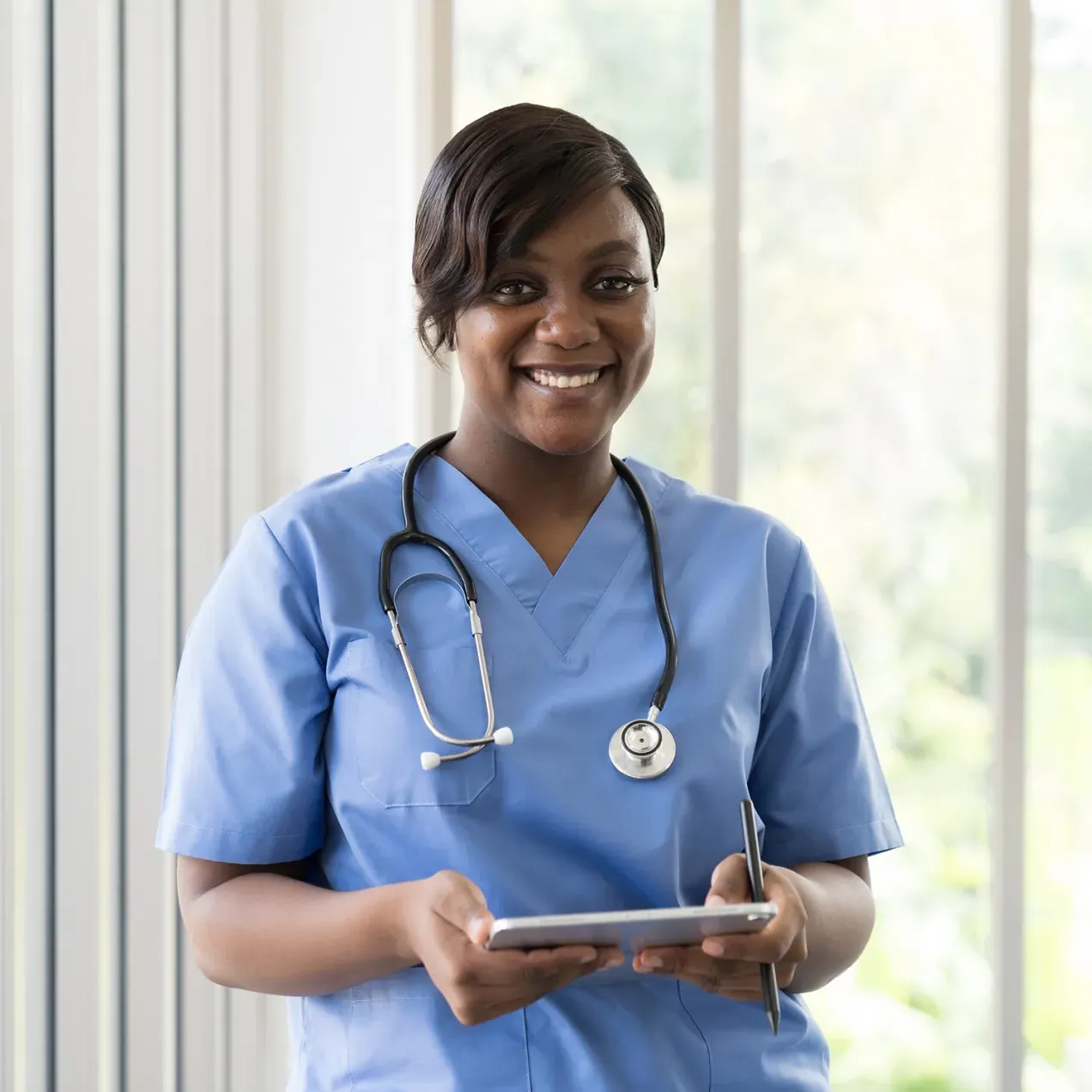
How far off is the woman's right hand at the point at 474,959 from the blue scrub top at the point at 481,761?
0.10 meters

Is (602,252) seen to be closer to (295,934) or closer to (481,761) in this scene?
(481,761)

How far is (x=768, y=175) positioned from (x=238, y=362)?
808 millimetres

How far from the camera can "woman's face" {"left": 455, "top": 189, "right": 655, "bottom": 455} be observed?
Result: 3.37ft

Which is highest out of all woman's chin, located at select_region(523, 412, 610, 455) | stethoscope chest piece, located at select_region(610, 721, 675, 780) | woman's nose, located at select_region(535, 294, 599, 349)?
woman's nose, located at select_region(535, 294, 599, 349)

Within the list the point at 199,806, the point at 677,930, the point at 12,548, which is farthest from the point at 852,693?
the point at 12,548

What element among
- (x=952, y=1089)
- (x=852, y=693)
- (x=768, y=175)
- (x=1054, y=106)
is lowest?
(x=952, y=1089)

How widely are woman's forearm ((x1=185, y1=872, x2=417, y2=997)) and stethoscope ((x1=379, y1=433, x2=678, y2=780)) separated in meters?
0.13

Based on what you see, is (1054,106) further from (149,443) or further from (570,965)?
(570,965)

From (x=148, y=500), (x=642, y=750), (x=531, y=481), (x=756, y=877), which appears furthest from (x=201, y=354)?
(x=756, y=877)

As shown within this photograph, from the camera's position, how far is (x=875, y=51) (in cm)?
170

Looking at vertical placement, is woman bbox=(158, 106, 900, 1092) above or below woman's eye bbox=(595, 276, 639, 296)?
below

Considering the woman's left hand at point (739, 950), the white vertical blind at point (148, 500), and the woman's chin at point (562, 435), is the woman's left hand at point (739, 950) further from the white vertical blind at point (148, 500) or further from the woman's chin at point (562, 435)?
the white vertical blind at point (148, 500)

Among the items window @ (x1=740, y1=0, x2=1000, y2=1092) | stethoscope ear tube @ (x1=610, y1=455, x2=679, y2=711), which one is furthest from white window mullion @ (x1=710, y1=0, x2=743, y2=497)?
stethoscope ear tube @ (x1=610, y1=455, x2=679, y2=711)

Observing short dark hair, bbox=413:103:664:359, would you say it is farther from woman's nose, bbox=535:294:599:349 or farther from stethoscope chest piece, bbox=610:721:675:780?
stethoscope chest piece, bbox=610:721:675:780
